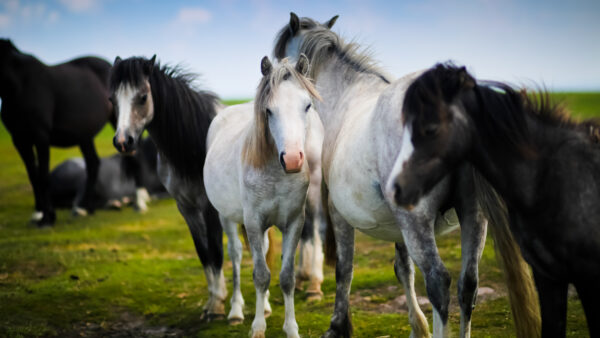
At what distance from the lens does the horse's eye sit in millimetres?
2768

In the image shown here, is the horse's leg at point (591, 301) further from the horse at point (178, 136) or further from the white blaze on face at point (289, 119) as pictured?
the horse at point (178, 136)

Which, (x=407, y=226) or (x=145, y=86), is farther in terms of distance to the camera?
(x=145, y=86)

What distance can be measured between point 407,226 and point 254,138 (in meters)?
1.66

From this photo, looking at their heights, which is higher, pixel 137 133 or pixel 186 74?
pixel 186 74

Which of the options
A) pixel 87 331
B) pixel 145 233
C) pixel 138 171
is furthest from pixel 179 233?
pixel 87 331

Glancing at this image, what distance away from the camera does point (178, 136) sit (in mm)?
5969

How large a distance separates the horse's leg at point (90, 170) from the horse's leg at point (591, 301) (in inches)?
446

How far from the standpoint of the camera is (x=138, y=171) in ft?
42.7

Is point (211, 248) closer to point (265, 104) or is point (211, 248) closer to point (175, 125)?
point (175, 125)

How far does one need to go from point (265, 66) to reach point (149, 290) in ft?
13.4

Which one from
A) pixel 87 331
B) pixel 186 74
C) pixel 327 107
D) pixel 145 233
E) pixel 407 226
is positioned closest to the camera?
pixel 407 226

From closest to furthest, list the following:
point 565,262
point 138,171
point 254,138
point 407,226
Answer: point 565,262 < point 407,226 < point 254,138 < point 138,171

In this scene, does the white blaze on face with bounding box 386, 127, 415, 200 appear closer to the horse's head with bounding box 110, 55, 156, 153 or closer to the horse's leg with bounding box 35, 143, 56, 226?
the horse's head with bounding box 110, 55, 156, 153

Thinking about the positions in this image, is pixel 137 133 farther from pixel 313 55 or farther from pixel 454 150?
pixel 454 150
